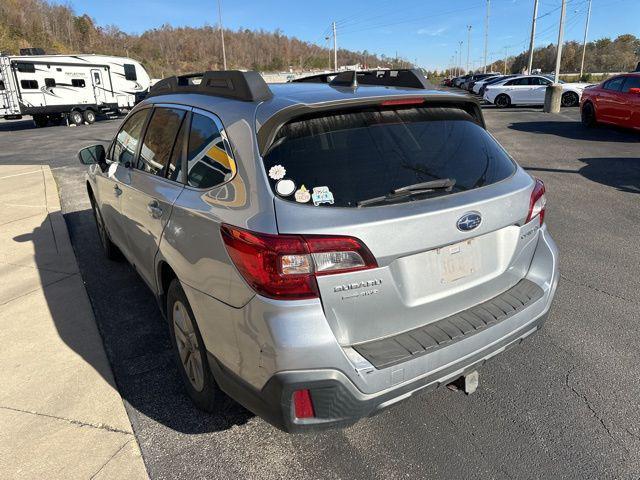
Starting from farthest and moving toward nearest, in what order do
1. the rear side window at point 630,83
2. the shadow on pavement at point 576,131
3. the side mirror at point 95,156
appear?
the shadow on pavement at point 576,131
the rear side window at point 630,83
the side mirror at point 95,156

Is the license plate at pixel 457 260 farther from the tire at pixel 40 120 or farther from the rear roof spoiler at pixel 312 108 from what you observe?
the tire at pixel 40 120

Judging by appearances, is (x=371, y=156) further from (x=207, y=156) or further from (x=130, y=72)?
(x=130, y=72)

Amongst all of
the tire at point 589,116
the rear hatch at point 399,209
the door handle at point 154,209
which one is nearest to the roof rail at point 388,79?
the rear hatch at point 399,209

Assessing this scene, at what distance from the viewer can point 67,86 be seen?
2573 cm

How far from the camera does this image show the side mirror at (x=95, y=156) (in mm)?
4480

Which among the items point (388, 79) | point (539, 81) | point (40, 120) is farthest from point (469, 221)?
point (40, 120)

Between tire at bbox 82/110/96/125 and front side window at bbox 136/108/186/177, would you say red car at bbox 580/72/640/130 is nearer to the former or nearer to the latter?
front side window at bbox 136/108/186/177

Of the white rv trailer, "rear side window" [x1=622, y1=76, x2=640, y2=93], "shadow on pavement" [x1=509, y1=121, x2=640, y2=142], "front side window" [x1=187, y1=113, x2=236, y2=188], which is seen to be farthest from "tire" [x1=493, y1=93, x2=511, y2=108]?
"front side window" [x1=187, y1=113, x2=236, y2=188]

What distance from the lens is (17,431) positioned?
272cm

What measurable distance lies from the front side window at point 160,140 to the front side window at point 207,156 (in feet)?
0.96

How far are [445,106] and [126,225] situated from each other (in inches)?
100

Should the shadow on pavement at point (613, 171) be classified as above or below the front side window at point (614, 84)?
below

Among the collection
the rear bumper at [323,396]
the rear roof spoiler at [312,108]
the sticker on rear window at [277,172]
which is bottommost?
the rear bumper at [323,396]

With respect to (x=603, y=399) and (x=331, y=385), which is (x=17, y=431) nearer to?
(x=331, y=385)
